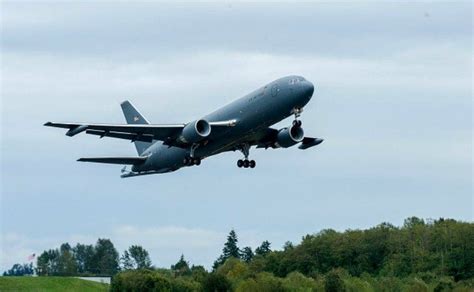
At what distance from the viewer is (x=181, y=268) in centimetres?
13888

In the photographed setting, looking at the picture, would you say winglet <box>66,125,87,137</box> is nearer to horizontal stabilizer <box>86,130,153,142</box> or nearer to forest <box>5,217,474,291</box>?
horizontal stabilizer <box>86,130,153,142</box>

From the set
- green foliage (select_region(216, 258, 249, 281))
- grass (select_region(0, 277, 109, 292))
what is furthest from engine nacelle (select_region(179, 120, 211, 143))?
grass (select_region(0, 277, 109, 292))

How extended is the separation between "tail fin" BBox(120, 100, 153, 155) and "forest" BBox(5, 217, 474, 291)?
1048 centimetres

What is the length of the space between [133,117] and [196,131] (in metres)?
17.2

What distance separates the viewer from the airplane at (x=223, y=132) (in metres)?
93.0

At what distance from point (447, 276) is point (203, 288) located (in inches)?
799

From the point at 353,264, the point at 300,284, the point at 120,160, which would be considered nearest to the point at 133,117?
the point at 120,160

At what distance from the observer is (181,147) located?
322ft

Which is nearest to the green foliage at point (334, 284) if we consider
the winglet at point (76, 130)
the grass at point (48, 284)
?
the grass at point (48, 284)

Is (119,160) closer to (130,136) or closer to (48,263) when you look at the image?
(130,136)

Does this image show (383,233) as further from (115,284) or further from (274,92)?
(274,92)

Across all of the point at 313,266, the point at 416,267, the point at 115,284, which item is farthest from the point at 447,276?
the point at 115,284

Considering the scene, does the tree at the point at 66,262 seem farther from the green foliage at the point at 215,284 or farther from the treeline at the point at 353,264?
the green foliage at the point at 215,284

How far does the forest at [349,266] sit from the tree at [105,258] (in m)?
5.64
